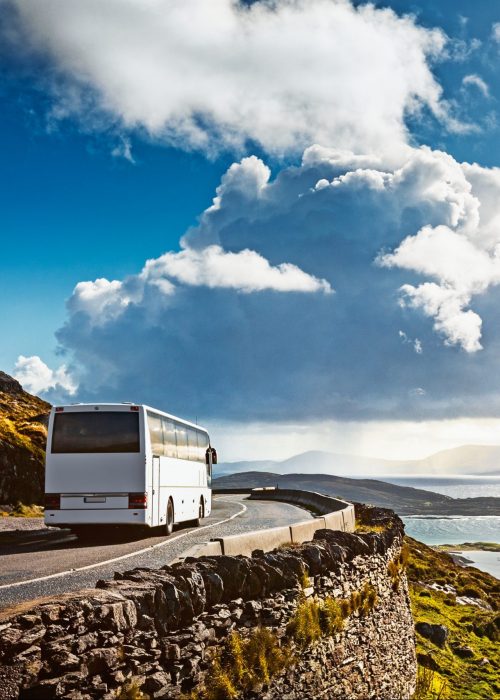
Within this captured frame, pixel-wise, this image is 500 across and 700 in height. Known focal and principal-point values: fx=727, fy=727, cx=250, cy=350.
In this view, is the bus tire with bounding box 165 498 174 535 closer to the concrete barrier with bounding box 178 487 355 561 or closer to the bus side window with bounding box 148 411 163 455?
the bus side window with bounding box 148 411 163 455

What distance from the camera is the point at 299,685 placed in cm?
1037

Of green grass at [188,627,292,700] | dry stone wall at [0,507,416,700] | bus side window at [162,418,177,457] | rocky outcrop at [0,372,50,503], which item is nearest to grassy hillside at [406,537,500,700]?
dry stone wall at [0,507,416,700]

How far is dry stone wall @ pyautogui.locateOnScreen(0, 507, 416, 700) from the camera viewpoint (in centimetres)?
632

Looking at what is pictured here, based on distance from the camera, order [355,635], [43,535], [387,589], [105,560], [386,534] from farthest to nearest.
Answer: [43,535], [386,534], [387,589], [105,560], [355,635]

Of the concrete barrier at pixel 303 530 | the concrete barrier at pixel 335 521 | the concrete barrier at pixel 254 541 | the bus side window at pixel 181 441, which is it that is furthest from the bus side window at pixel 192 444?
the concrete barrier at pixel 254 541

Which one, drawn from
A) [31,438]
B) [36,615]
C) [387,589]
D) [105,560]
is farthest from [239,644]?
[31,438]

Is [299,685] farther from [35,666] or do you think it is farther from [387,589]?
[387,589]

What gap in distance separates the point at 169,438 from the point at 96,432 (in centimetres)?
332

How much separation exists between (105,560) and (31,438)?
1785 cm

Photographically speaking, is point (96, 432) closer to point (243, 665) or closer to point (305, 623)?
point (305, 623)

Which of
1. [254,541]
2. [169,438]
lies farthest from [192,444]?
[254,541]

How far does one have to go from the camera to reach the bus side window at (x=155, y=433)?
19.3 meters

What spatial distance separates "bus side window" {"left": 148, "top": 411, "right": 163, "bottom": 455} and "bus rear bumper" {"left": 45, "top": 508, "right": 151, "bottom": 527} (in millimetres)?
1774

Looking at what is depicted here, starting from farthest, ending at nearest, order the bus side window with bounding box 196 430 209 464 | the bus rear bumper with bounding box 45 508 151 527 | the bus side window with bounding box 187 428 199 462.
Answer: the bus side window with bounding box 196 430 209 464 → the bus side window with bounding box 187 428 199 462 → the bus rear bumper with bounding box 45 508 151 527
